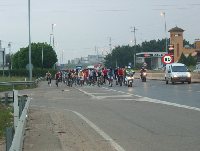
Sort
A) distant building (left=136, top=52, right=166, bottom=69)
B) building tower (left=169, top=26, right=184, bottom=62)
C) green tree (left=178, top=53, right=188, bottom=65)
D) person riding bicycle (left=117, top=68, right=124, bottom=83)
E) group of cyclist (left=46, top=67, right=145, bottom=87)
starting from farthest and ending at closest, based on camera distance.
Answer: distant building (left=136, top=52, right=166, bottom=69)
green tree (left=178, top=53, right=188, bottom=65)
building tower (left=169, top=26, right=184, bottom=62)
group of cyclist (left=46, top=67, right=145, bottom=87)
person riding bicycle (left=117, top=68, right=124, bottom=83)

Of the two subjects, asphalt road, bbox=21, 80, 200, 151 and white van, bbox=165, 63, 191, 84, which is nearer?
→ asphalt road, bbox=21, 80, 200, 151

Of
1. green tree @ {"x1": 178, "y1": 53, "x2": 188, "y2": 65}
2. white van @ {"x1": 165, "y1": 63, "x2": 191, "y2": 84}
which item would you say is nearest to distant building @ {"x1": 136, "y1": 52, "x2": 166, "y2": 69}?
green tree @ {"x1": 178, "y1": 53, "x2": 188, "y2": 65}

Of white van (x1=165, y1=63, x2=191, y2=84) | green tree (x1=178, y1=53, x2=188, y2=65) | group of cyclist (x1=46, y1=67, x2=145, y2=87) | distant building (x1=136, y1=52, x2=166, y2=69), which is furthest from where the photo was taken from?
distant building (x1=136, y1=52, x2=166, y2=69)

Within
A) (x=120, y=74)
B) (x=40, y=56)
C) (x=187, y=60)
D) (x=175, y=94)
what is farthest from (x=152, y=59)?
(x=175, y=94)

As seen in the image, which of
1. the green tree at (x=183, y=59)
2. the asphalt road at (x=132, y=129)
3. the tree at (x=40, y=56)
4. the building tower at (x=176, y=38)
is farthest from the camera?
the tree at (x=40, y=56)

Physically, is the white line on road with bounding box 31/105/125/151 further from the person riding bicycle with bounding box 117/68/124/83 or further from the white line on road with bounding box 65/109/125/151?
the person riding bicycle with bounding box 117/68/124/83

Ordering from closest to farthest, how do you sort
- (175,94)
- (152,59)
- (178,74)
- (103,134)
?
(103,134), (175,94), (178,74), (152,59)

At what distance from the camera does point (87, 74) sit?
52.9m

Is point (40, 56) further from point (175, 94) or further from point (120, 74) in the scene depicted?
point (175, 94)

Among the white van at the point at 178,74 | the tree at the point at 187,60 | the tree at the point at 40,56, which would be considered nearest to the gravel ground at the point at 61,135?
the white van at the point at 178,74

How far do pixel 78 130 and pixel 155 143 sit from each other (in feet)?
10.9

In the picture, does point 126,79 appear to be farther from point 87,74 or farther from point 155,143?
point 155,143

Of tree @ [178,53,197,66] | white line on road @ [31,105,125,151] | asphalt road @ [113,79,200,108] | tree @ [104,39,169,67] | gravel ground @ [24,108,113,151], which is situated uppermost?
tree @ [104,39,169,67]

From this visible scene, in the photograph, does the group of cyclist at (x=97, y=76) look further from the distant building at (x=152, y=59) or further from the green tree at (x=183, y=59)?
the distant building at (x=152, y=59)
